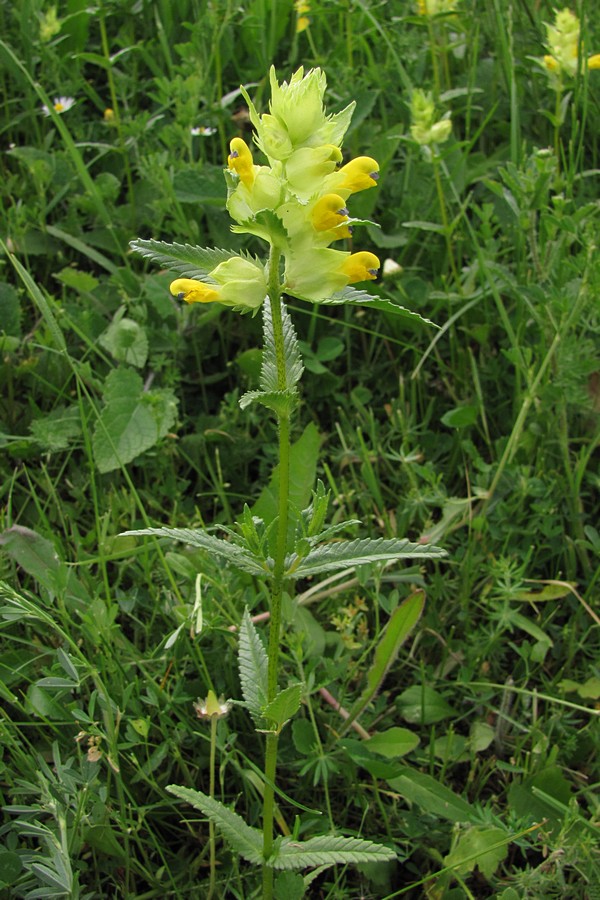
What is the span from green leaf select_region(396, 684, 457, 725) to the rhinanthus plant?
0.52m

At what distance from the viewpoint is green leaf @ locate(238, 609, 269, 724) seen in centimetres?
148

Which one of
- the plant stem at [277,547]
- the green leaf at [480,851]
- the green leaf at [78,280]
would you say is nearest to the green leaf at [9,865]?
the plant stem at [277,547]

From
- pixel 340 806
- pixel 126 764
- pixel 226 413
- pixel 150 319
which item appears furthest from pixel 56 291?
pixel 340 806

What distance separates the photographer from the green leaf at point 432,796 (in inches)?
68.2

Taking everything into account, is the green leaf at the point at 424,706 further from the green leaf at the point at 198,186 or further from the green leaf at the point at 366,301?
the green leaf at the point at 198,186

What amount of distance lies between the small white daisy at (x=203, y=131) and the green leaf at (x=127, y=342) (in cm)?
68

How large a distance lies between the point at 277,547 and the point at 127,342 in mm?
1236

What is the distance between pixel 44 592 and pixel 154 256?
0.79m

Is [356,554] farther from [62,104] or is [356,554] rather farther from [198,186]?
[62,104]

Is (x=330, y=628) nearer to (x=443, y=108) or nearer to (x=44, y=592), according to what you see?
(x=44, y=592)

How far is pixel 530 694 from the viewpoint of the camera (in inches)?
73.4

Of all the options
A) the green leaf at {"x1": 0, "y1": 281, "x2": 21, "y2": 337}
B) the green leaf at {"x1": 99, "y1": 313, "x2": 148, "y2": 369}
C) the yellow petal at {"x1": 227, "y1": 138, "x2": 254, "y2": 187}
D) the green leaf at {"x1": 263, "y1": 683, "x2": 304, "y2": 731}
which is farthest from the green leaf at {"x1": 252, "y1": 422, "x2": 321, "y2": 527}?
the green leaf at {"x1": 0, "y1": 281, "x2": 21, "y2": 337}

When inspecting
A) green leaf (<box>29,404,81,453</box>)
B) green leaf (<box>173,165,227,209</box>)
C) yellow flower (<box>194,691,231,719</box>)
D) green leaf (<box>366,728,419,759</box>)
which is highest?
green leaf (<box>173,165,227,209</box>)

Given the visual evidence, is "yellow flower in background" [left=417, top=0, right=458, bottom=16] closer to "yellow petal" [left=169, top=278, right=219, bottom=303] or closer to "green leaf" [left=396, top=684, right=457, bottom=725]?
"yellow petal" [left=169, top=278, right=219, bottom=303]
